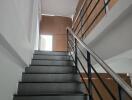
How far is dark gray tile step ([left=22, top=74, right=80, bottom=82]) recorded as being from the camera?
2.90m

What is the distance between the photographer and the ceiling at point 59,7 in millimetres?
7164

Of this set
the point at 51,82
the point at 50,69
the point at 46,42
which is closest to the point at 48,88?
the point at 51,82

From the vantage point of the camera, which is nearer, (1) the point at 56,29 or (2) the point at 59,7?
(2) the point at 59,7

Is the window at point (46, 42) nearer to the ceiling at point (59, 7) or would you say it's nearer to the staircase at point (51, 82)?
the ceiling at point (59, 7)

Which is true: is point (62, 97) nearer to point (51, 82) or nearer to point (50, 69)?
point (51, 82)

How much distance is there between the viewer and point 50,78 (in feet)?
9.66

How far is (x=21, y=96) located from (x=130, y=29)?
157 centimetres

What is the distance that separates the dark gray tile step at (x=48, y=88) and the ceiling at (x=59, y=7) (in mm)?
5091

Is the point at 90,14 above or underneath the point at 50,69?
above

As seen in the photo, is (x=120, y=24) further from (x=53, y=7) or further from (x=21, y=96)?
(x=53, y=7)

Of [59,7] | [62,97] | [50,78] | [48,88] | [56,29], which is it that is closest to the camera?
[62,97]

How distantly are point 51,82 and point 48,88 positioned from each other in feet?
0.37

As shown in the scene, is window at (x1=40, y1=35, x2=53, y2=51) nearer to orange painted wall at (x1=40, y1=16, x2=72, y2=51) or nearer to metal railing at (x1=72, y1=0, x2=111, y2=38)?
orange painted wall at (x1=40, y1=16, x2=72, y2=51)

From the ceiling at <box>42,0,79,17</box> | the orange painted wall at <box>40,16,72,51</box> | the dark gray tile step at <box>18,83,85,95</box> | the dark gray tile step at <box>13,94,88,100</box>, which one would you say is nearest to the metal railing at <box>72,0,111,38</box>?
the dark gray tile step at <box>18,83,85,95</box>
